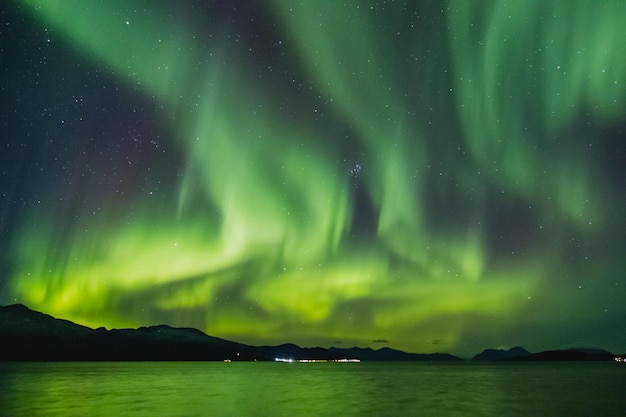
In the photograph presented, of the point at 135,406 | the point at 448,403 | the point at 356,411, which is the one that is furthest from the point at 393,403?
the point at 135,406

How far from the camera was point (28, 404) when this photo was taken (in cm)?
5134

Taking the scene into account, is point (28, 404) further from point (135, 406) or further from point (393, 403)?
point (393, 403)

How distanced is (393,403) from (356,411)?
9.62m

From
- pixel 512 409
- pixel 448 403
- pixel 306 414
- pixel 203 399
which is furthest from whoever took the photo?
pixel 203 399

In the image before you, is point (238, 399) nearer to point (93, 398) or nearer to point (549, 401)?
point (93, 398)

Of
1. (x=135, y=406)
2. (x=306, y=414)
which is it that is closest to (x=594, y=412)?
(x=306, y=414)

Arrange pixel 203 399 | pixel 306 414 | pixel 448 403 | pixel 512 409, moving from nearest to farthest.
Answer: pixel 306 414 < pixel 512 409 < pixel 448 403 < pixel 203 399

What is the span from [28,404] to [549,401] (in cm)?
4980

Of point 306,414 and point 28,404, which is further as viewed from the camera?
point 28,404

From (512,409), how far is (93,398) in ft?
137

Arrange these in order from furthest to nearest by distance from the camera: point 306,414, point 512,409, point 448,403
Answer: point 448,403 → point 512,409 → point 306,414

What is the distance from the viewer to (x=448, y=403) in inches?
2163

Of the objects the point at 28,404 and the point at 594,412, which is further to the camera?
the point at 28,404

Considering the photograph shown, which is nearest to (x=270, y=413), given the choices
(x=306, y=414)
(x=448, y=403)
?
(x=306, y=414)
